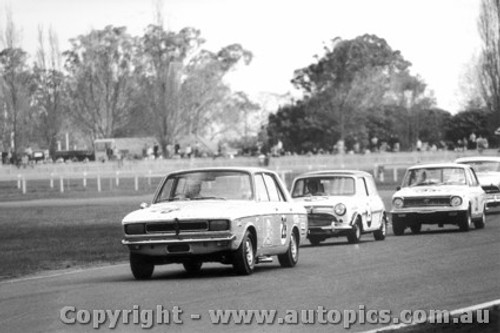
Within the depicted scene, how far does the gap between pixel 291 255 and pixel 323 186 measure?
7466mm

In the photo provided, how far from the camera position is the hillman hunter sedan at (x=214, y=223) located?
1748cm

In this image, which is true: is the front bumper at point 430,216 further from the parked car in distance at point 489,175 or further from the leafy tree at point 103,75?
the leafy tree at point 103,75

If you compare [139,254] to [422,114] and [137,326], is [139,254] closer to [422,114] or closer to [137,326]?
[137,326]

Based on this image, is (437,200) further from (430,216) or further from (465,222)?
(465,222)

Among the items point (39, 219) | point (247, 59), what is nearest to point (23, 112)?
point (247, 59)

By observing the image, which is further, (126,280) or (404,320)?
(126,280)

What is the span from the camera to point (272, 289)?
16078mm

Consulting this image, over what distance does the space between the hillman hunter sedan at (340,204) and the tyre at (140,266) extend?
27.3 feet

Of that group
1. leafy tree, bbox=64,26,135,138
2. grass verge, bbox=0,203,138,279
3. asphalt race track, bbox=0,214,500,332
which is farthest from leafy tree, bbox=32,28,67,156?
asphalt race track, bbox=0,214,500,332

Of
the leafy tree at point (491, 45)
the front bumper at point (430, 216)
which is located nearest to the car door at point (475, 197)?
the front bumper at point (430, 216)

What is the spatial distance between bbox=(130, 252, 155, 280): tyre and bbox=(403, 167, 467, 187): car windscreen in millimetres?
13206

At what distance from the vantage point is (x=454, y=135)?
107 m

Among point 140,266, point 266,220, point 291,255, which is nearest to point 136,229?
point 140,266

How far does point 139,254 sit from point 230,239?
1287mm
